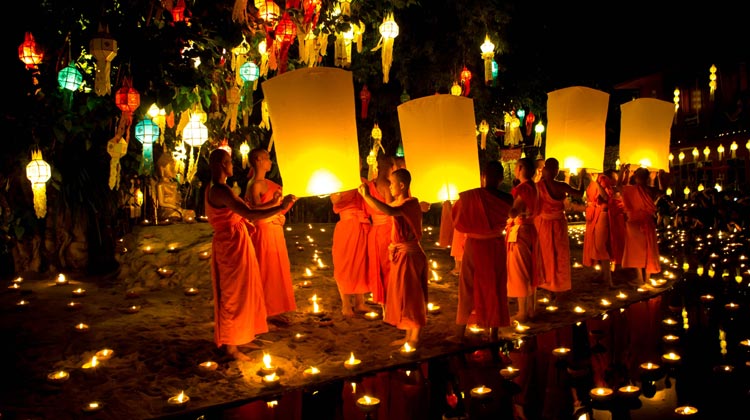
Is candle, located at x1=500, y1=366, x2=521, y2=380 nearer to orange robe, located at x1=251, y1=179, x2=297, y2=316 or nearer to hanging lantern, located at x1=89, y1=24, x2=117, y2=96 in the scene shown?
orange robe, located at x1=251, y1=179, x2=297, y2=316

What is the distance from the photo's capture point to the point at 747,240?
1396cm

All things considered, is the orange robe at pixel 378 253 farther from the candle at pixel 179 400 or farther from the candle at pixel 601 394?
the candle at pixel 601 394

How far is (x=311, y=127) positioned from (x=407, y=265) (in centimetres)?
177

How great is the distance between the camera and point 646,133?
23.0 ft

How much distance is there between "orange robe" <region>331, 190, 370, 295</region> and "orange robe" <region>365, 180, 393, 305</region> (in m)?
0.06

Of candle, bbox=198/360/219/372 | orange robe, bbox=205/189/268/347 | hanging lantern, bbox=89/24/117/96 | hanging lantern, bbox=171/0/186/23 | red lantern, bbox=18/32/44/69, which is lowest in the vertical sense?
candle, bbox=198/360/219/372

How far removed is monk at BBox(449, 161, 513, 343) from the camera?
5094mm

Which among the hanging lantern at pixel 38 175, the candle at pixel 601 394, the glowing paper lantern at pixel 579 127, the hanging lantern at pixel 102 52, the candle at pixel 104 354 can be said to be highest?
the hanging lantern at pixel 102 52

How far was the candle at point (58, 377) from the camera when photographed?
4379 millimetres

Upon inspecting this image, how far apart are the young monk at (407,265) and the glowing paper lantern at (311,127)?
3.78ft

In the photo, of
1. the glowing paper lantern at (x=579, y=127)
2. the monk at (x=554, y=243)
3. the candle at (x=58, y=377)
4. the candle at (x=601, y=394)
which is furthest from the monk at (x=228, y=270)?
the monk at (x=554, y=243)

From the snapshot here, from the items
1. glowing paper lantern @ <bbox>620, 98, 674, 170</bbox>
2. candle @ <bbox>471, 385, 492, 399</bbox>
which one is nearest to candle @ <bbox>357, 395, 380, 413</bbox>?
candle @ <bbox>471, 385, 492, 399</bbox>

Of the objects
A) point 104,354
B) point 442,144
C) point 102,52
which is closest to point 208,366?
point 104,354

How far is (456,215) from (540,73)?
414 inches
